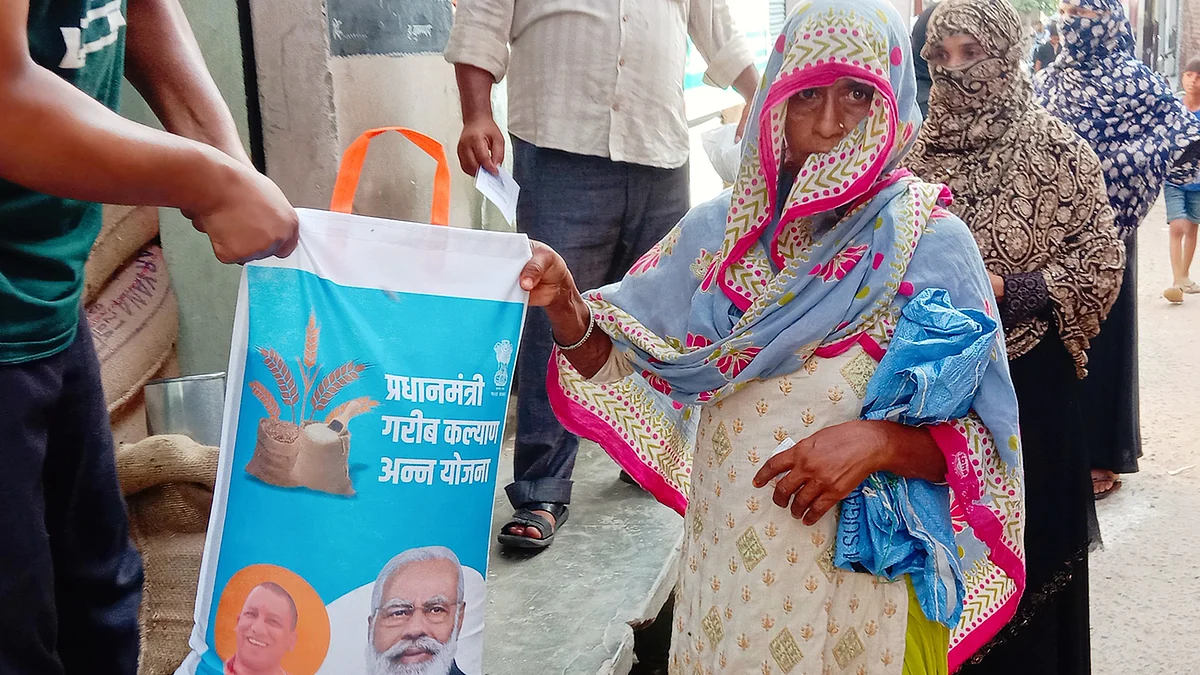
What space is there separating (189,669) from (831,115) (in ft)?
4.12

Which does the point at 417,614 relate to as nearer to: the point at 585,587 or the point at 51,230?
the point at 51,230

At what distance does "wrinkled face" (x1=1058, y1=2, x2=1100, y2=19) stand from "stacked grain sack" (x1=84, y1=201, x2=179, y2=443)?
3125 mm

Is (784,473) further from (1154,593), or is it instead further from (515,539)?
(1154,593)

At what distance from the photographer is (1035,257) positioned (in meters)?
2.50

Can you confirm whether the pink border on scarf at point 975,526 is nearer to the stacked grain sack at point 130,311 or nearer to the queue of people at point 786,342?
the queue of people at point 786,342

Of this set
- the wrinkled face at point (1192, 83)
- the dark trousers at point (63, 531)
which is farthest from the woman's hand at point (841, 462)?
the wrinkled face at point (1192, 83)

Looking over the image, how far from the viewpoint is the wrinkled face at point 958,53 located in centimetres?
266

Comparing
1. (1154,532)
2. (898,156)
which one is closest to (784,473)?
(898,156)

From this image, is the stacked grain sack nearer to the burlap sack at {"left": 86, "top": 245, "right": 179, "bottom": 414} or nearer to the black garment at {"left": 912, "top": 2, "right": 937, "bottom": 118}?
the burlap sack at {"left": 86, "top": 245, "right": 179, "bottom": 414}

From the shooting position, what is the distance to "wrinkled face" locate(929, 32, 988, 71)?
266 cm

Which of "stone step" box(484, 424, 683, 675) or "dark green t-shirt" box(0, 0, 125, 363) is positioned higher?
"dark green t-shirt" box(0, 0, 125, 363)

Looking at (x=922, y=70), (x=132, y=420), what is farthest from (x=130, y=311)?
(x=922, y=70)

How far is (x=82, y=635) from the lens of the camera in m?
1.33

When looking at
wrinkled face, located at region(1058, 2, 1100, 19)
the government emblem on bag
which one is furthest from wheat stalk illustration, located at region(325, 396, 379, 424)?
wrinkled face, located at region(1058, 2, 1100, 19)
